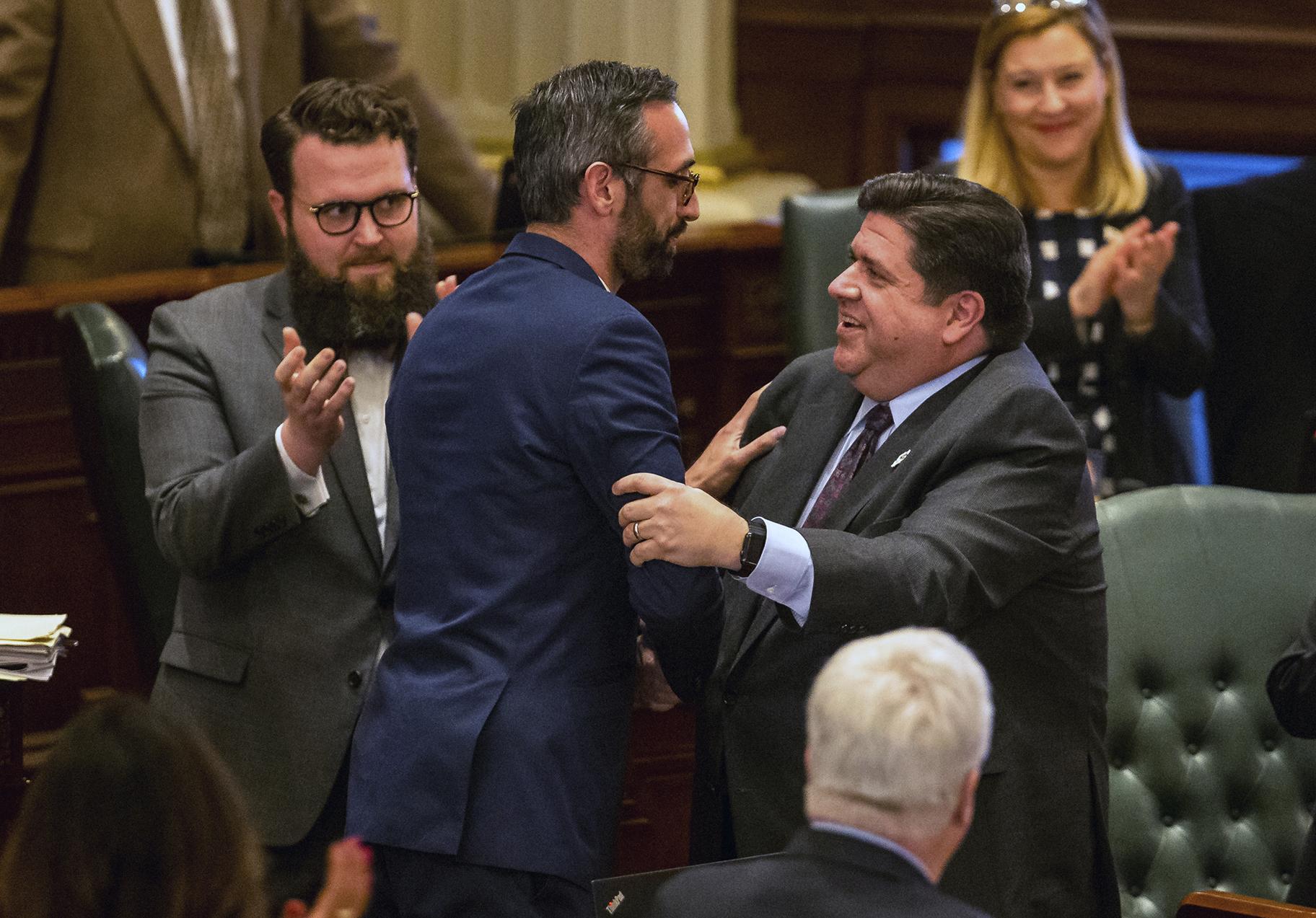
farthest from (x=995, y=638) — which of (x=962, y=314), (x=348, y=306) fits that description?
(x=348, y=306)

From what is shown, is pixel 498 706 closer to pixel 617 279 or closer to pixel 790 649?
pixel 790 649

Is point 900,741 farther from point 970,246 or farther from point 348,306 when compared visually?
point 348,306

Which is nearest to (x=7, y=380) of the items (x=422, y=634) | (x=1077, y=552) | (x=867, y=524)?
(x=422, y=634)

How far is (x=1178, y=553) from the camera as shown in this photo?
10.4 feet

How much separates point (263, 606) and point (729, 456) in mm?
747

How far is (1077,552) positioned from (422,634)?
2.98 ft

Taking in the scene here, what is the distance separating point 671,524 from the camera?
7.24ft

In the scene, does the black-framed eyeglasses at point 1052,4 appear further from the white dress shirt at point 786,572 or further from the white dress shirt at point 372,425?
the white dress shirt at point 786,572

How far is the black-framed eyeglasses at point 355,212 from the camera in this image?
9.50ft

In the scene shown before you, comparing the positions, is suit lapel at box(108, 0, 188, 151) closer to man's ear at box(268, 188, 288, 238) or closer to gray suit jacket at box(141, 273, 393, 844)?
man's ear at box(268, 188, 288, 238)

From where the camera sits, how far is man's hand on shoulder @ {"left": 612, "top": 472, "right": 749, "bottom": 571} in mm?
2203

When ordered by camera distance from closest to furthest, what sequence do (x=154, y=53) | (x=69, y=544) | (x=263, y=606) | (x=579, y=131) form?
(x=579, y=131), (x=263, y=606), (x=69, y=544), (x=154, y=53)

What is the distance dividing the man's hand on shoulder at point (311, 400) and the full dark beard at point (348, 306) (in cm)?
17

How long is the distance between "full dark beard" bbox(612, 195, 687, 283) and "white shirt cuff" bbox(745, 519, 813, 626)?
412 millimetres
